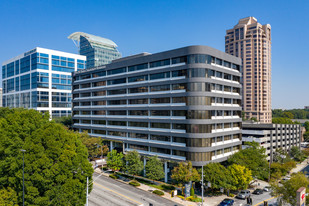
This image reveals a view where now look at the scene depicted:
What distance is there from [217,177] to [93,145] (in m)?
41.7

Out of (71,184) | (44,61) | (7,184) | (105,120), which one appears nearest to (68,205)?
(71,184)

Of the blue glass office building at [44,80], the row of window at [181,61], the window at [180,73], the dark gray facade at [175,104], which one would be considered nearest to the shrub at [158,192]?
the dark gray facade at [175,104]

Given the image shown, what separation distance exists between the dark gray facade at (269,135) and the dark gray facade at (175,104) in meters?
19.0

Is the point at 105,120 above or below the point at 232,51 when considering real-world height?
below

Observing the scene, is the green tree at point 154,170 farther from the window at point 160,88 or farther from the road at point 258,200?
the window at point 160,88

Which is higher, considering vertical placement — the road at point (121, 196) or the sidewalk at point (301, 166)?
the road at point (121, 196)

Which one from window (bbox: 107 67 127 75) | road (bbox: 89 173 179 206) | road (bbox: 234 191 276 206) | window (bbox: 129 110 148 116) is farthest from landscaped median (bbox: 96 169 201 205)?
window (bbox: 107 67 127 75)

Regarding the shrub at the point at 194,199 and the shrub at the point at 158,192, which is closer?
the shrub at the point at 194,199

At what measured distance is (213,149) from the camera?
5309 centimetres

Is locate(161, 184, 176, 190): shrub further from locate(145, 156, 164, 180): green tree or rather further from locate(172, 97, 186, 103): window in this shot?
locate(172, 97, 186, 103): window

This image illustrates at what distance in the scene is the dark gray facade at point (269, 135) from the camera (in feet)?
259

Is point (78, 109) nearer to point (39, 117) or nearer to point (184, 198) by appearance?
point (39, 117)

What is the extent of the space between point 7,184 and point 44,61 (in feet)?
301

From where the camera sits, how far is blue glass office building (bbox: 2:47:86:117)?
112 m
